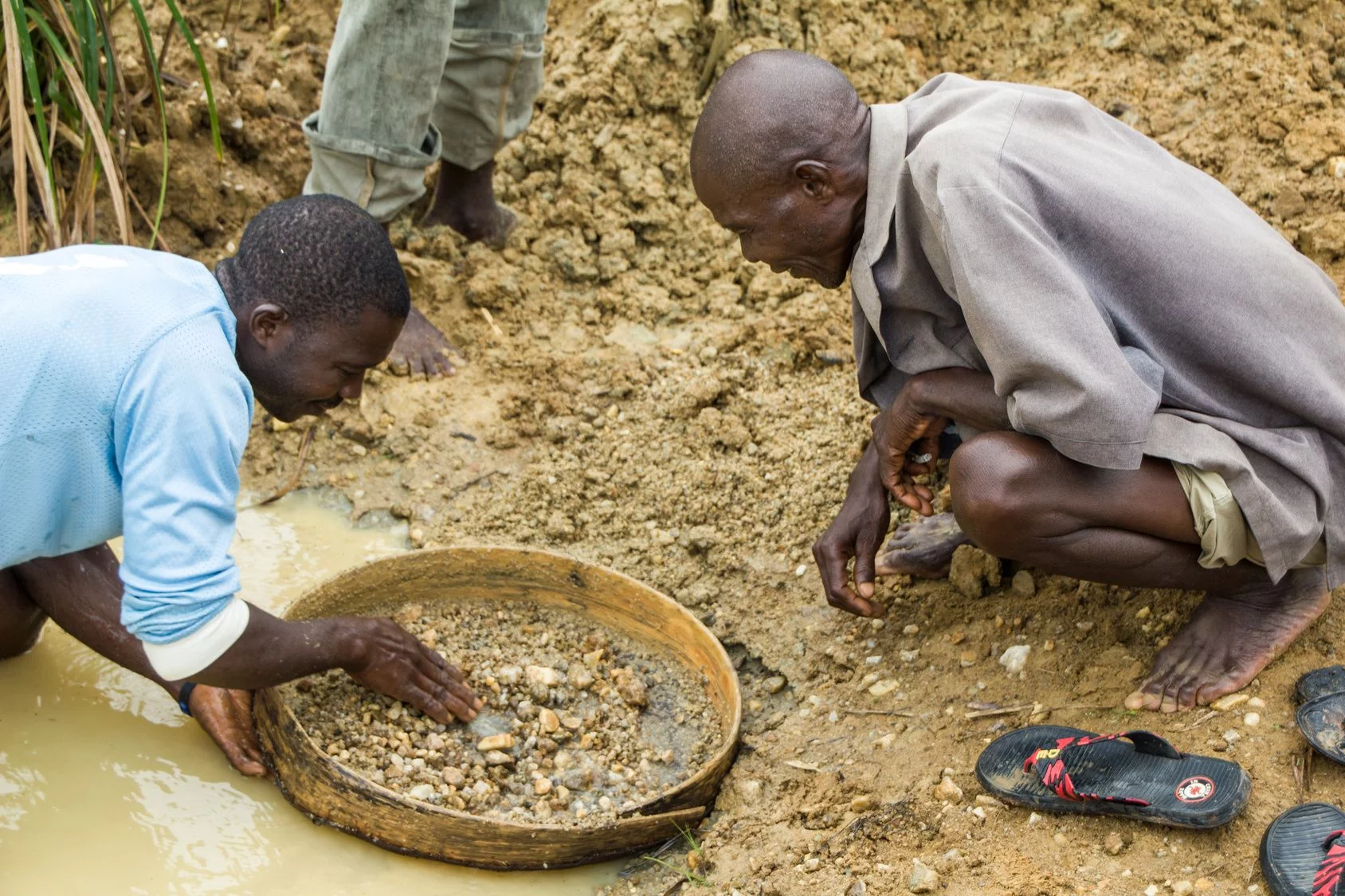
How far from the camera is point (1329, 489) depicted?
87.7 inches

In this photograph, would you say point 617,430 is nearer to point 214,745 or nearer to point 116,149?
point 214,745

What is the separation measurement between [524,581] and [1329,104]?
8.98 ft

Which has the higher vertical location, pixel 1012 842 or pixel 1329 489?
pixel 1329 489

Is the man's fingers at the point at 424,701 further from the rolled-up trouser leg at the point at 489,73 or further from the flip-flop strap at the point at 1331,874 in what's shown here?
the rolled-up trouser leg at the point at 489,73

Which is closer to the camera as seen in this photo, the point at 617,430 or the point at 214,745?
the point at 214,745

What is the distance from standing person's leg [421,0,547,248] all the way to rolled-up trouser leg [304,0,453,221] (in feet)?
0.76

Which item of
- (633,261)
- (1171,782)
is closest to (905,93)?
(633,261)

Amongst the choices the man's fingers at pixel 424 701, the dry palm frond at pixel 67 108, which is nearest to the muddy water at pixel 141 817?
the man's fingers at pixel 424 701

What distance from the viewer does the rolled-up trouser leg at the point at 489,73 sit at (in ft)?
12.0

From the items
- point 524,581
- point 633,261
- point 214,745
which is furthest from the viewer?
point 633,261

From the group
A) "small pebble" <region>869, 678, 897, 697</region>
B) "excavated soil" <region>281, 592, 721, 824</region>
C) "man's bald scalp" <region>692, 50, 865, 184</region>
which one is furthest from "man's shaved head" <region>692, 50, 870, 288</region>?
"excavated soil" <region>281, 592, 721, 824</region>

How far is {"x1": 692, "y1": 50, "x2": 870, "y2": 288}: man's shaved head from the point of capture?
2162 millimetres

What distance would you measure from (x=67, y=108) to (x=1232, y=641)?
11.0 feet

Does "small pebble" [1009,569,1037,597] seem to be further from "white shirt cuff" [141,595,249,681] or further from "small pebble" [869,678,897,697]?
"white shirt cuff" [141,595,249,681]
